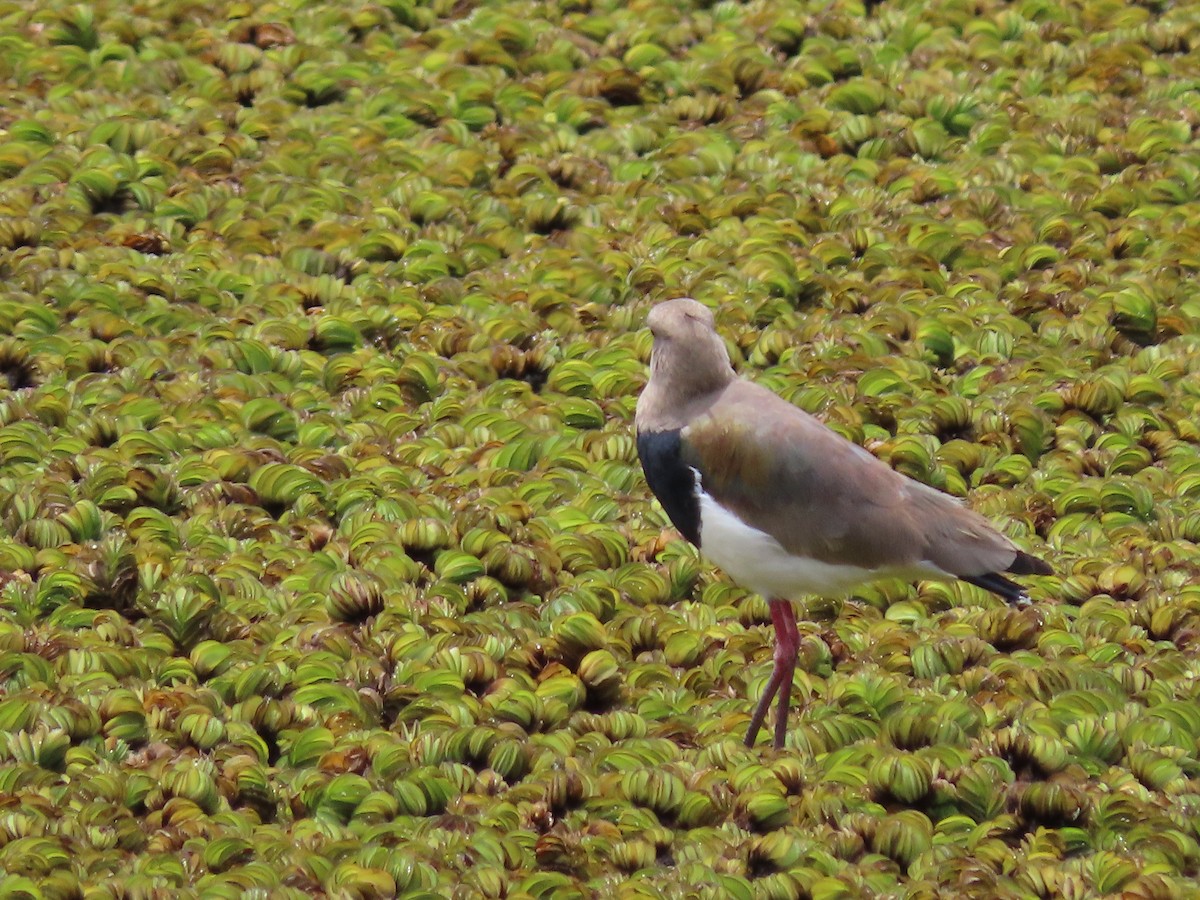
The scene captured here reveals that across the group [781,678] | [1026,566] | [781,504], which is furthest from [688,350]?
[1026,566]

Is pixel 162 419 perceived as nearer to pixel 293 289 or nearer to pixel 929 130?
pixel 293 289

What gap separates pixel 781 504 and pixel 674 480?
40cm

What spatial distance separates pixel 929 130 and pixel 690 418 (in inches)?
180

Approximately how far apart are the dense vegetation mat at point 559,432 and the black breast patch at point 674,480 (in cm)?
67

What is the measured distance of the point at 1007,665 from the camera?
661 cm

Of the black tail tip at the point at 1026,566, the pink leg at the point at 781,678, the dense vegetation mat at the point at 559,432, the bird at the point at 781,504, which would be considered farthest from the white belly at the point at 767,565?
the dense vegetation mat at the point at 559,432

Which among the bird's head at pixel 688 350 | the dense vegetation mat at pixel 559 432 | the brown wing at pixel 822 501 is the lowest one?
the dense vegetation mat at pixel 559 432

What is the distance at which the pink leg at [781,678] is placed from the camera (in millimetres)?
6191

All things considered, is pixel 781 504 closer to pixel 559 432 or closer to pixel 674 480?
pixel 674 480

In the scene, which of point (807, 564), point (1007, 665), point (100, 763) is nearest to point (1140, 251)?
point (1007, 665)

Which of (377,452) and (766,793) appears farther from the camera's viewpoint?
(377,452)

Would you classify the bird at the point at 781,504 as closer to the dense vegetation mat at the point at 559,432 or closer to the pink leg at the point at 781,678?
the pink leg at the point at 781,678

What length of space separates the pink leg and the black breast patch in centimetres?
39

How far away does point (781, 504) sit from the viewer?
241 inches
